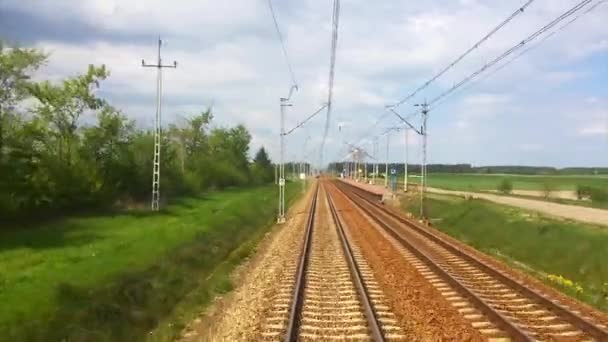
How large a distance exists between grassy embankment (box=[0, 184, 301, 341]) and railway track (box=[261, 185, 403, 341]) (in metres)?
2.51

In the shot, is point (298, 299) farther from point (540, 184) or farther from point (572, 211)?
point (540, 184)

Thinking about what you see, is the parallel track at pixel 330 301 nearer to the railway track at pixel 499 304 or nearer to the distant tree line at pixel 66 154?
the railway track at pixel 499 304

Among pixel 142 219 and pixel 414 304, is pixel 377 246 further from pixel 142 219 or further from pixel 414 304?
pixel 142 219

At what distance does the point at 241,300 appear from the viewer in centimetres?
1784

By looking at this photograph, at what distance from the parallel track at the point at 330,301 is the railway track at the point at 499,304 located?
2.14m

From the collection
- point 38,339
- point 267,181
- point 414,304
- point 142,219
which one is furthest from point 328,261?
point 267,181

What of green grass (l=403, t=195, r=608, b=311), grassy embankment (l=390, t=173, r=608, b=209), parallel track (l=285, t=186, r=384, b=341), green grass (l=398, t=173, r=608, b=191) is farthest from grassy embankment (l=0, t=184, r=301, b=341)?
green grass (l=398, t=173, r=608, b=191)

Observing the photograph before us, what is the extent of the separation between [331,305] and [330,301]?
547 mm

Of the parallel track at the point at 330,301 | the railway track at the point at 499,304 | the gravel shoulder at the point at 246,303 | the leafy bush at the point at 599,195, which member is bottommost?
the gravel shoulder at the point at 246,303

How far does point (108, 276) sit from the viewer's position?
1936 cm

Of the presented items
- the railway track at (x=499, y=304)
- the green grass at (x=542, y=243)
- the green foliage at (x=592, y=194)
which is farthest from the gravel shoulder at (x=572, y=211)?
the railway track at (x=499, y=304)

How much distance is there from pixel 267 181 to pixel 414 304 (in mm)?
133890

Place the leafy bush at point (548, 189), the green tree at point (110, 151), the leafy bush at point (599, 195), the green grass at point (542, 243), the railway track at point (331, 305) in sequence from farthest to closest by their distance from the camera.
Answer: the leafy bush at point (548, 189) < the leafy bush at point (599, 195) < the green tree at point (110, 151) < the green grass at point (542, 243) < the railway track at point (331, 305)

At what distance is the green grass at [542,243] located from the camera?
70.7ft
